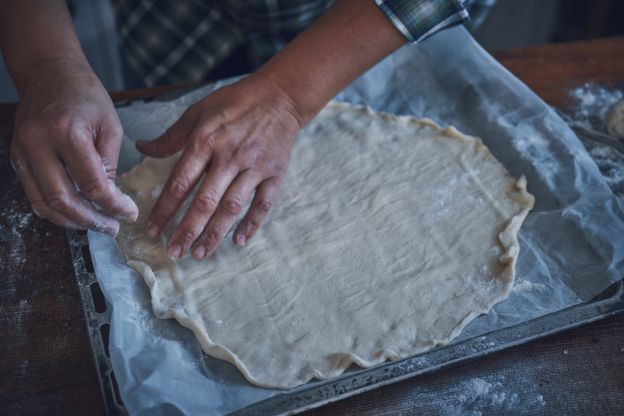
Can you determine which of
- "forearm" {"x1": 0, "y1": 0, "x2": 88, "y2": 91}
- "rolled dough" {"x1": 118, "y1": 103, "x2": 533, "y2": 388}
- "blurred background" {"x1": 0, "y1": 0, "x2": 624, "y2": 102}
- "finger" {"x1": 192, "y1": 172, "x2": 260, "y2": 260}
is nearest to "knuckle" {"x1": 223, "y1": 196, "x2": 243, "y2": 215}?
"finger" {"x1": 192, "y1": 172, "x2": 260, "y2": 260}

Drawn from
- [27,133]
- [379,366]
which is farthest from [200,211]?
[379,366]

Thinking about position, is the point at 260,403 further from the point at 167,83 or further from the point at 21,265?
the point at 167,83

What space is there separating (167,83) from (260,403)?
3.55 ft

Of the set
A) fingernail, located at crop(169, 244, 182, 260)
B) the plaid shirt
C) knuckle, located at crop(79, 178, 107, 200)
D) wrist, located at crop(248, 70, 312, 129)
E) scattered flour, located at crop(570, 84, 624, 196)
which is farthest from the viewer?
the plaid shirt

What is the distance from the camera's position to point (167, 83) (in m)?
1.76

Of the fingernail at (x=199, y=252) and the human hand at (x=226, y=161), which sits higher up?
the human hand at (x=226, y=161)

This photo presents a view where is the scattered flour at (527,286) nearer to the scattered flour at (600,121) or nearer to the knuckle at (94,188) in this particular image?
the scattered flour at (600,121)

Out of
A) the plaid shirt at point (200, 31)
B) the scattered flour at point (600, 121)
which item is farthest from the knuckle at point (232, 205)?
the scattered flour at point (600, 121)

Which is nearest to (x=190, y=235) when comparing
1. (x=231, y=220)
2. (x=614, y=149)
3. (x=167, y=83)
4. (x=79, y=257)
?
(x=231, y=220)

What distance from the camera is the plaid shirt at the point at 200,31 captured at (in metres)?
1.57

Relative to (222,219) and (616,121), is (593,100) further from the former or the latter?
(222,219)

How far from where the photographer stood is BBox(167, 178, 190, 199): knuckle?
1219 millimetres

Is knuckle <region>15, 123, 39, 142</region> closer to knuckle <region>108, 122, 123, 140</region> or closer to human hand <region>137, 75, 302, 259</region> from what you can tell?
knuckle <region>108, 122, 123, 140</region>

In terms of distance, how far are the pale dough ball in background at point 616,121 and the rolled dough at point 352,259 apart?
332mm
